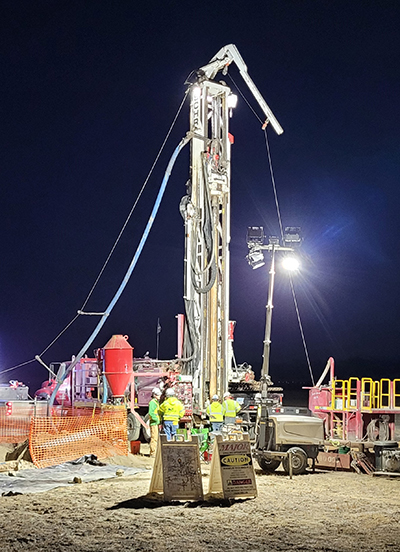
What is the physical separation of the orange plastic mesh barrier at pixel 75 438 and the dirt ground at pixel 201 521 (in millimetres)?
3031

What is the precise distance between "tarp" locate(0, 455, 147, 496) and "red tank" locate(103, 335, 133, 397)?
20.1 feet

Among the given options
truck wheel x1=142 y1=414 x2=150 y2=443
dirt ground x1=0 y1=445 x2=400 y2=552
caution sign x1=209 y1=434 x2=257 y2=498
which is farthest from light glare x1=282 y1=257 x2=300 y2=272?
caution sign x1=209 y1=434 x2=257 y2=498

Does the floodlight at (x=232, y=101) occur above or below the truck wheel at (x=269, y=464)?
above

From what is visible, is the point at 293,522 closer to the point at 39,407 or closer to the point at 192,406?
the point at 192,406

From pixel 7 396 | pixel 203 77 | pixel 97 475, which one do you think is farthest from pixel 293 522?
pixel 7 396

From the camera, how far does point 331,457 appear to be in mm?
15961

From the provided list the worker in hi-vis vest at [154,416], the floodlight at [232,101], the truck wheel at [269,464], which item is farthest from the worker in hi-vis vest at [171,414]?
the floodlight at [232,101]

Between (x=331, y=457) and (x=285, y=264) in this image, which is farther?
(x=285, y=264)

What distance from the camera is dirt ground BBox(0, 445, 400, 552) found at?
8.05 meters

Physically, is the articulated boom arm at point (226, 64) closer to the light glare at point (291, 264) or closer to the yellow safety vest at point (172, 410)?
the light glare at point (291, 264)

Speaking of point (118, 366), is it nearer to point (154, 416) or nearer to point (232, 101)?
point (154, 416)

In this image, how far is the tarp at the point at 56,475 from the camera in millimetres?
12180

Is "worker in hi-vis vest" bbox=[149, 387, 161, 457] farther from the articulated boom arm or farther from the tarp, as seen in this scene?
the articulated boom arm

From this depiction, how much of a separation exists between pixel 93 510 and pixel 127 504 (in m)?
0.67
